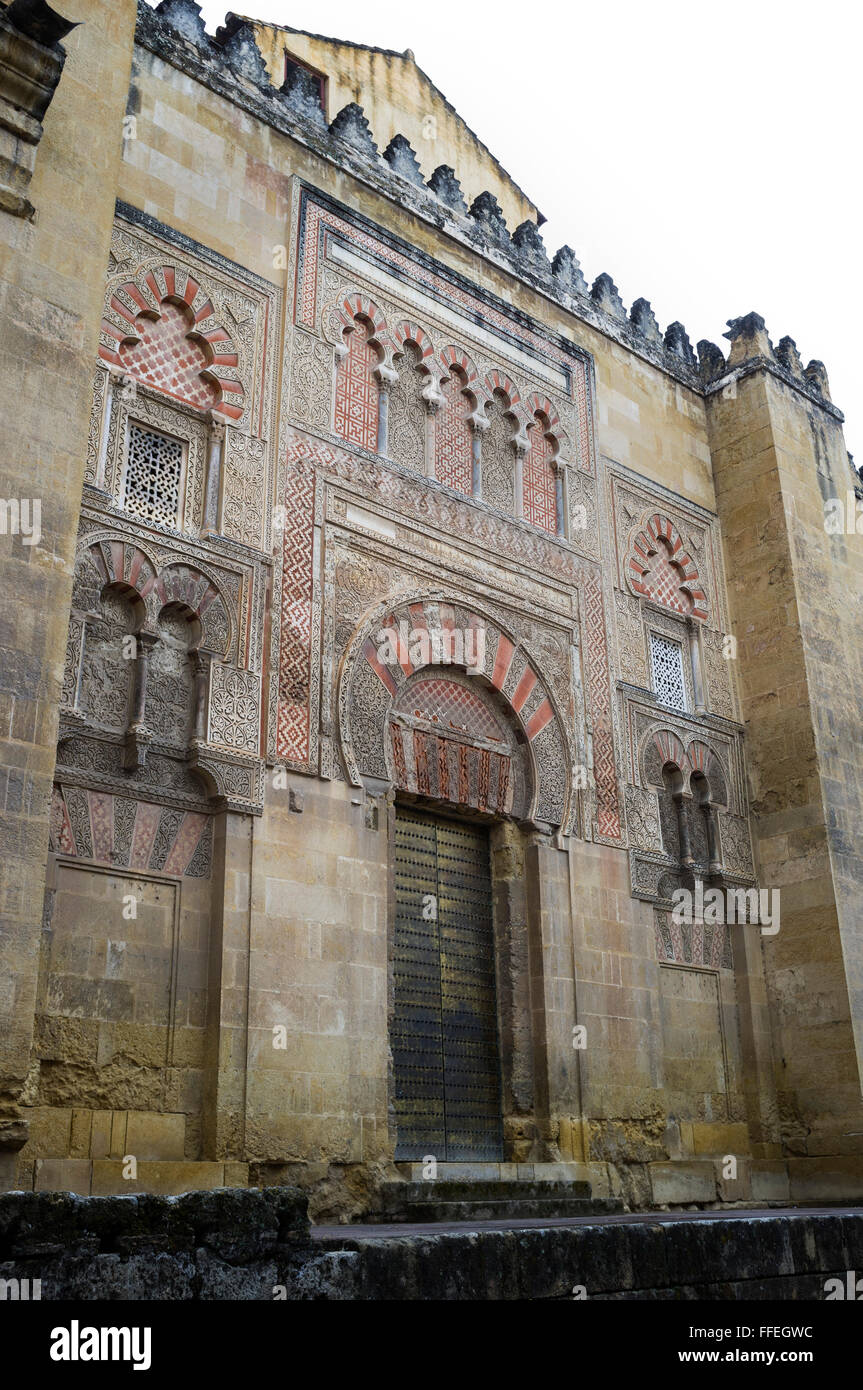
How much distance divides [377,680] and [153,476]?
1.74 m

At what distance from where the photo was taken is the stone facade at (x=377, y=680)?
5918mm

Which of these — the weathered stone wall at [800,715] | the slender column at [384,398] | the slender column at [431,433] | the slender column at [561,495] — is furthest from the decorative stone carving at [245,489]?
the weathered stone wall at [800,715]

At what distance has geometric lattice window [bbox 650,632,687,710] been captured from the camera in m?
9.61

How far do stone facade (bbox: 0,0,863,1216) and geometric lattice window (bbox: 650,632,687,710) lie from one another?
0.13 feet

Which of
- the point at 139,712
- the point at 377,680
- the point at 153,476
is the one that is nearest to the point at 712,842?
the point at 377,680

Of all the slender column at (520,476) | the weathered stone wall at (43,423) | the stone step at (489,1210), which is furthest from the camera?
the slender column at (520,476)

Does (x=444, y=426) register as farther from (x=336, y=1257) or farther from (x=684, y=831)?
(x=336, y=1257)

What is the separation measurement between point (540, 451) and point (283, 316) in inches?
92.9

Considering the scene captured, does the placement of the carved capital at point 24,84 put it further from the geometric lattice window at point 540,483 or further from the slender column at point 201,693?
the geometric lattice window at point 540,483

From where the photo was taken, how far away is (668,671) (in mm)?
9773

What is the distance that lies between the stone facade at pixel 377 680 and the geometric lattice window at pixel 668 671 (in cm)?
4

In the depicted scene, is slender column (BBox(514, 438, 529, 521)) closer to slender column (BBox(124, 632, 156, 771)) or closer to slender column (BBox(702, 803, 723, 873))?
slender column (BBox(702, 803, 723, 873))

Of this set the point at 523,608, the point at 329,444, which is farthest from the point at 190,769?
the point at 523,608

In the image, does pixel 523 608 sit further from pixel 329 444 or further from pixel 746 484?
pixel 746 484
